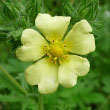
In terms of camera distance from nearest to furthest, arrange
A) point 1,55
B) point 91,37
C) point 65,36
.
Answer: point 91,37 → point 65,36 → point 1,55

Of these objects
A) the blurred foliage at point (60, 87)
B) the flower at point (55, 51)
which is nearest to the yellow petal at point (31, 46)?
the flower at point (55, 51)

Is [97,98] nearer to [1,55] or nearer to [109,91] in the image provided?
[109,91]

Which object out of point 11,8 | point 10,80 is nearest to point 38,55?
point 11,8

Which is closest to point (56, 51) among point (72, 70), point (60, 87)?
point (72, 70)

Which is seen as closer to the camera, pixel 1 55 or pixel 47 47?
pixel 47 47

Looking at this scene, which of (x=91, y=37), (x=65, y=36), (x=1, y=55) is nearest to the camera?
(x=91, y=37)

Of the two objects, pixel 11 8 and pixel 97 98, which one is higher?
pixel 11 8

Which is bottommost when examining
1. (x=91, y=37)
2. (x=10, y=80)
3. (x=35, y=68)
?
(x=10, y=80)
